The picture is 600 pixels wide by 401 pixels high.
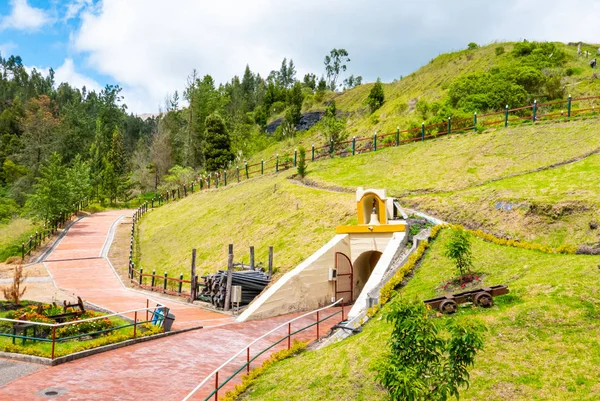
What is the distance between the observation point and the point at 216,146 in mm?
56000

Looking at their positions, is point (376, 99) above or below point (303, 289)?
above

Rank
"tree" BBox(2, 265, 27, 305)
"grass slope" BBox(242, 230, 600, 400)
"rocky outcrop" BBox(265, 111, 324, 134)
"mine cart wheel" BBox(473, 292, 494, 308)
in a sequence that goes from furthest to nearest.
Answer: "rocky outcrop" BBox(265, 111, 324, 134), "tree" BBox(2, 265, 27, 305), "mine cart wheel" BBox(473, 292, 494, 308), "grass slope" BBox(242, 230, 600, 400)

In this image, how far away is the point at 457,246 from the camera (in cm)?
1379

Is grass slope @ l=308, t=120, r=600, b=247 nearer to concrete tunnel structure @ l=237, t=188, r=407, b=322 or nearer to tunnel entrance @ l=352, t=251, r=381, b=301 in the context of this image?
concrete tunnel structure @ l=237, t=188, r=407, b=322

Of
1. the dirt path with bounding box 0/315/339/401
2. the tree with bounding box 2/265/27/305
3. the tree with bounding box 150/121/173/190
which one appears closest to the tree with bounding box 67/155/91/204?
the tree with bounding box 150/121/173/190

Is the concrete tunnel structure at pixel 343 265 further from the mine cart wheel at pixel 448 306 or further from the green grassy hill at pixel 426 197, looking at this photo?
the mine cart wheel at pixel 448 306

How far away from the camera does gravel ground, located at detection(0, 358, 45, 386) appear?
10.4 metres

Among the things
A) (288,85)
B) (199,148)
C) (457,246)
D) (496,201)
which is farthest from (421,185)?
(288,85)

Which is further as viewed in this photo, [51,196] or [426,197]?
[51,196]

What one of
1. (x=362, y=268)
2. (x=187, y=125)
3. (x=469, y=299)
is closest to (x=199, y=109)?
(x=187, y=125)

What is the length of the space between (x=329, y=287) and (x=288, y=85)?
370ft

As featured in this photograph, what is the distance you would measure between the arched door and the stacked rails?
10.1 feet

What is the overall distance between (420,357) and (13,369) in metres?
9.43

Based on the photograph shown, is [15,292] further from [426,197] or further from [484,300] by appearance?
[426,197]
